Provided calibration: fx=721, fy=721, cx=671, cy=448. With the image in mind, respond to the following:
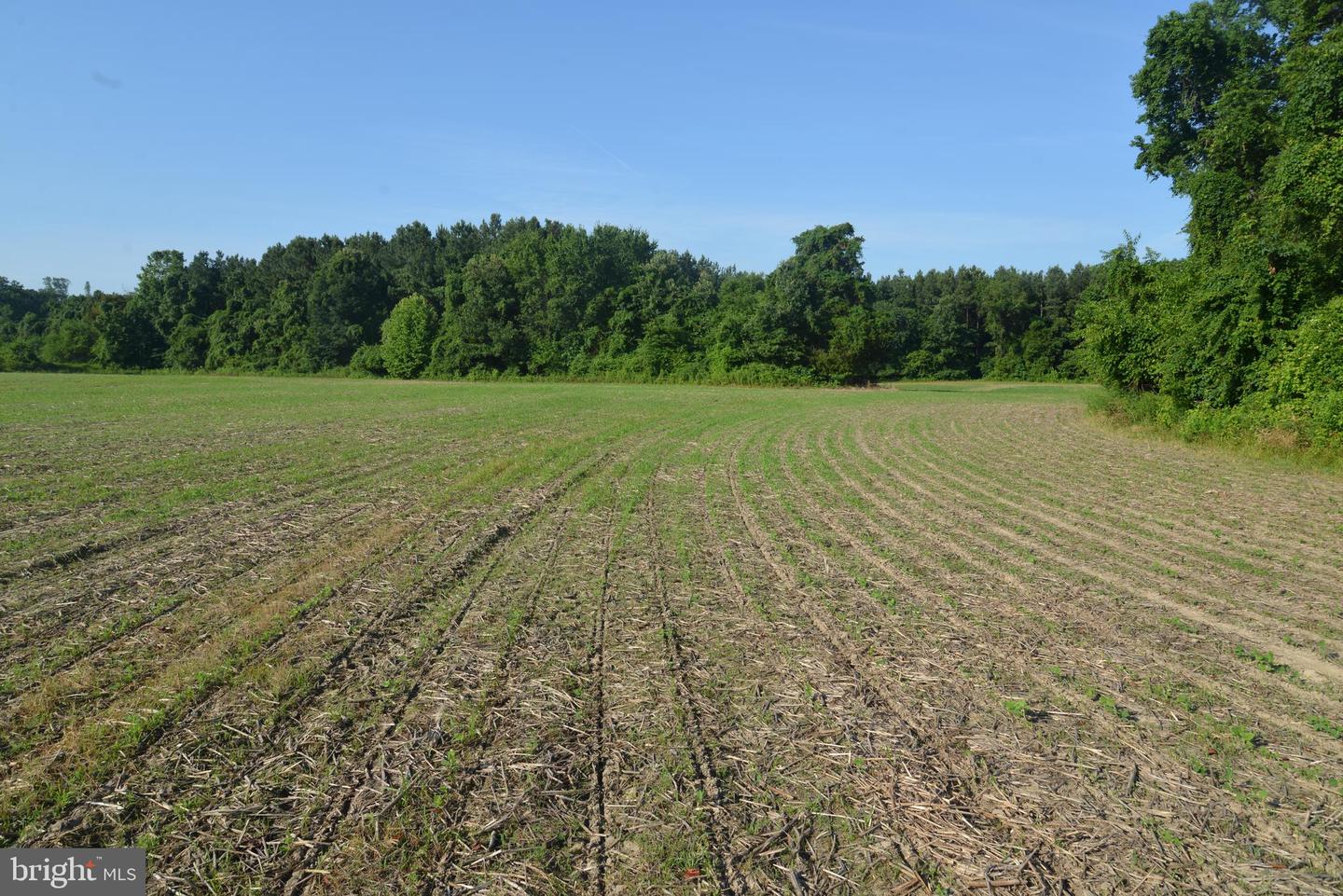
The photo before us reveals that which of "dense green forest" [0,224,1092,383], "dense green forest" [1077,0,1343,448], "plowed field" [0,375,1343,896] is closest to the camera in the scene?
"plowed field" [0,375,1343,896]

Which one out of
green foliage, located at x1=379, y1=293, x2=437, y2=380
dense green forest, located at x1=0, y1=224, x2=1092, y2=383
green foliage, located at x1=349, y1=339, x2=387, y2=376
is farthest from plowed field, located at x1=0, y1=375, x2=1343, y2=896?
green foliage, located at x1=349, y1=339, x2=387, y2=376

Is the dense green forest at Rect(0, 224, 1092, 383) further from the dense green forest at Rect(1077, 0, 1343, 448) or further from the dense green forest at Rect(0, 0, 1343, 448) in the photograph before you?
the dense green forest at Rect(1077, 0, 1343, 448)

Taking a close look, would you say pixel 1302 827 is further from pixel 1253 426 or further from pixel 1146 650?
pixel 1253 426

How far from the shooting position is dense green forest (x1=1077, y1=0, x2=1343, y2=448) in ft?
49.8

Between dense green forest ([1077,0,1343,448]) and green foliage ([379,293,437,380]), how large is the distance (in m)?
59.1

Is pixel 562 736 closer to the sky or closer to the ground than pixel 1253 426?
closer to the ground

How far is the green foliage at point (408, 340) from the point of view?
230 feet

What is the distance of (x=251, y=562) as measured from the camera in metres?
7.84

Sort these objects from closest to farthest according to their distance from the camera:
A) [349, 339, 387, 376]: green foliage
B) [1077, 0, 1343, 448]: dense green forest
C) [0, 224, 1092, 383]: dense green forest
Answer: [1077, 0, 1343, 448]: dense green forest, [0, 224, 1092, 383]: dense green forest, [349, 339, 387, 376]: green foliage

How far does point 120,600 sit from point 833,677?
20.7 feet

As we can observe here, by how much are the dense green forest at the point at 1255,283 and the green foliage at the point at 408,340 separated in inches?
2327

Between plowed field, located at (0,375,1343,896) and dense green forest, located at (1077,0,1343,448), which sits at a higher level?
dense green forest, located at (1077,0,1343,448)

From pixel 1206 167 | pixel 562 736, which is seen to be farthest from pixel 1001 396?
pixel 562 736

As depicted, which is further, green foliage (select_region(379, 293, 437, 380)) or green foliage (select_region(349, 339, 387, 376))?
green foliage (select_region(349, 339, 387, 376))
